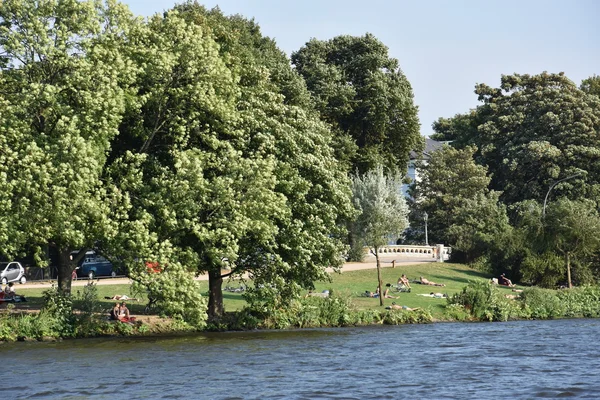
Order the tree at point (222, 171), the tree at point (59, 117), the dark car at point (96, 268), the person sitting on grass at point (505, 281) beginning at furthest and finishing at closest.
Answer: the person sitting on grass at point (505, 281), the dark car at point (96, 268), the tree at point (222, 171), the tree at point (59, 117)

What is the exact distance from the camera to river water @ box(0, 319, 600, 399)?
28.6m

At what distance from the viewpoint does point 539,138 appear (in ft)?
323

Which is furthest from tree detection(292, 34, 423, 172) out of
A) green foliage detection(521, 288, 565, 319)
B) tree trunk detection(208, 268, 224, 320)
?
tree trunk detection(208, 268, 224, 320)

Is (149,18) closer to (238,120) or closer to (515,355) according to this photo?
(238,120)

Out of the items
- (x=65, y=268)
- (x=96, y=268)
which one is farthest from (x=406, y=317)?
(x=96, y=268)

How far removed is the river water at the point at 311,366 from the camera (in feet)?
93.9

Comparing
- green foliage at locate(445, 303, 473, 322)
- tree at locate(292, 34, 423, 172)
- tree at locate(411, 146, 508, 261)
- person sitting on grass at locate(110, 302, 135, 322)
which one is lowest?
green foliage at locate(445, 303, 473, 322)

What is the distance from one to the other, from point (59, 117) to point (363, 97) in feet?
149

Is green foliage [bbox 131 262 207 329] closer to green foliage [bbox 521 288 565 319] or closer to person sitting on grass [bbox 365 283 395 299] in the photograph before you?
person sitting on grass [bbox 365 283 395 299]

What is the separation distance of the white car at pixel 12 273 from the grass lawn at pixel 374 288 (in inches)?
377

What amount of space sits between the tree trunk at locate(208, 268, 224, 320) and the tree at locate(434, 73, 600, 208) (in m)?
53.2

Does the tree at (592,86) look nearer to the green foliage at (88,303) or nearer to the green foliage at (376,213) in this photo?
the green foliage at (376,213)

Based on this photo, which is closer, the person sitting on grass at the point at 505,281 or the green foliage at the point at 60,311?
the green foliage at the point at 60,311

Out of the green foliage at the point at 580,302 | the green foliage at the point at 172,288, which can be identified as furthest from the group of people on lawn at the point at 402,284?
the green foliage at the point at 172,288
